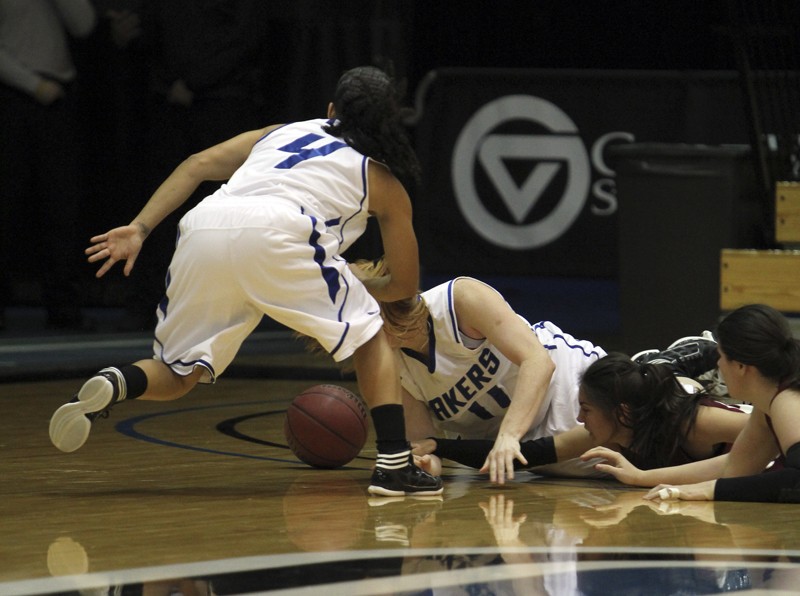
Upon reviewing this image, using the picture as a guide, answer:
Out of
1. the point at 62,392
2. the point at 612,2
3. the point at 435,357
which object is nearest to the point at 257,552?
the point at 435,357

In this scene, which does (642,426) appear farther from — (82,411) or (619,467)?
(82,411)

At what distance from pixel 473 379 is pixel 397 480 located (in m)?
0.52

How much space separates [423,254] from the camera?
10414 mm

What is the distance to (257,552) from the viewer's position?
10.7ft

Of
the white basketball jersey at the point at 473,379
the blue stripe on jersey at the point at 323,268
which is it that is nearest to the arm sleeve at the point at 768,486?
the white basketball jersey at the point at 473,379

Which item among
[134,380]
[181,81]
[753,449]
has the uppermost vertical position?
[181,81]

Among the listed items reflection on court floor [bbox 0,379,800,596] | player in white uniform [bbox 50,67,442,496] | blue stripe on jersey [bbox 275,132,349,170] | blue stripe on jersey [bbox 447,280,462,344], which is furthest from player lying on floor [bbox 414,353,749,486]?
blue stripe on jersey [bbox 275,132,349,170]

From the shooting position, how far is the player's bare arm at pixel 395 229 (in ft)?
13.5

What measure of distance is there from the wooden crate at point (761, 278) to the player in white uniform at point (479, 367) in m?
2.31

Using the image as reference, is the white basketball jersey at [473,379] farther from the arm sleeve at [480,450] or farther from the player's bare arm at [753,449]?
the player's bare arm at [753,449]

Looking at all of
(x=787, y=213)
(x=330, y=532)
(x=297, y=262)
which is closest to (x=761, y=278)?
(x=787, y=213)

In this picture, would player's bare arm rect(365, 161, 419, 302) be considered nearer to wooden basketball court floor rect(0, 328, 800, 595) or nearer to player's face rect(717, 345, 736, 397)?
wooden basketball court floor rect(0, 328, 800, 595)

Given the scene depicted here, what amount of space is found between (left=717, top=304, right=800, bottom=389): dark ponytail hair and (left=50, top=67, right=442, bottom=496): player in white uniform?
35.6 inches

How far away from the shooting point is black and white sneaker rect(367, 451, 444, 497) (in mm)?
4062
